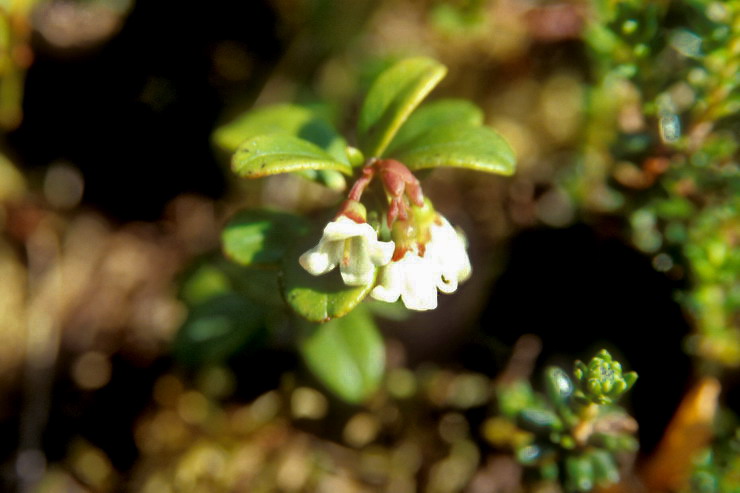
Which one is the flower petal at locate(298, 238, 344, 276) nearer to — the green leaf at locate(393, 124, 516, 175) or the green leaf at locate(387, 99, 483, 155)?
the green leaf at locate(393, 124, 516, 175)

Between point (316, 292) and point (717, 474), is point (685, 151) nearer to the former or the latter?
point (717, 474)

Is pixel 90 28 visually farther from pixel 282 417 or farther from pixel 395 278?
pixel 395 278

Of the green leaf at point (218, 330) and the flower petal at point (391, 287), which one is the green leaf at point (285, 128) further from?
the green leaf at point (218, 330)

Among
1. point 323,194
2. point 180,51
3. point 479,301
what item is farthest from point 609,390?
point 180,51

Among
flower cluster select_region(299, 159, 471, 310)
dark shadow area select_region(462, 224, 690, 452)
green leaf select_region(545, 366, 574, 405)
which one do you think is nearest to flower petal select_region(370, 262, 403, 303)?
flower cluster select_region(299, 159, 471, 310)

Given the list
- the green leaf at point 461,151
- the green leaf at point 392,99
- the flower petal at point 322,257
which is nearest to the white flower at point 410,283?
the flower petal at point 322,257

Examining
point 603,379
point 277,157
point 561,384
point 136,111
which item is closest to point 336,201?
point 277,157
